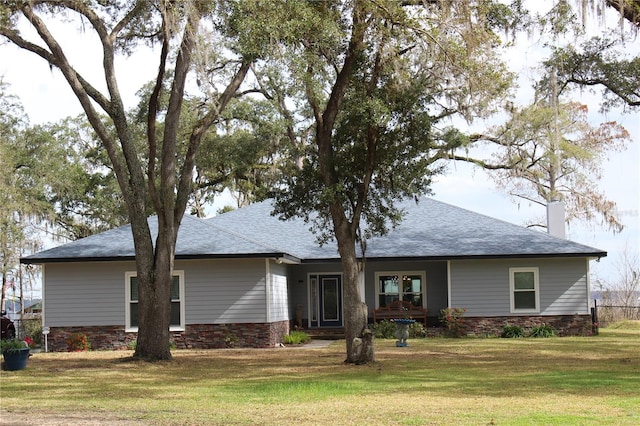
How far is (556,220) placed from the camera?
27594 mm

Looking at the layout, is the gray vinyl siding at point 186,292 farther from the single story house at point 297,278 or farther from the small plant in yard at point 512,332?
the small plant in yard at point 512,332

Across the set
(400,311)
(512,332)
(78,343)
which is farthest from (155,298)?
(512,332)

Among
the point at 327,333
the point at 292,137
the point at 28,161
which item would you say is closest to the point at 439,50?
the point at 327,333

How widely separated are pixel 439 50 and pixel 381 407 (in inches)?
277

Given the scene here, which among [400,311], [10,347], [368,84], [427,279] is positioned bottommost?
[10,347]

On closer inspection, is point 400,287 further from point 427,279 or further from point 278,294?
point 278,294

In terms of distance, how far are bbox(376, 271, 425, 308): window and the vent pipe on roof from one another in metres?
4.49

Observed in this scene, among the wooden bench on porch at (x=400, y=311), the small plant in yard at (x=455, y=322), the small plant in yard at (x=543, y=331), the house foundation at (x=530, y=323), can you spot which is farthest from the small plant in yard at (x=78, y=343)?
the small plant in yard at (x=543, y=331)

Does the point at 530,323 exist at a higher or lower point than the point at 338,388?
higher

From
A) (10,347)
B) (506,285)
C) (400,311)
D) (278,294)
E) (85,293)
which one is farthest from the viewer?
(400,311)

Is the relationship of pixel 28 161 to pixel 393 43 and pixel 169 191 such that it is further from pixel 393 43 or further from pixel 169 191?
pixel 393 43

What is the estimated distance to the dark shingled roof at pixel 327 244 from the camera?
22.5m

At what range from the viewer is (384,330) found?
24.9 metres

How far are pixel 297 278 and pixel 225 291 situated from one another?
16.5 feet
